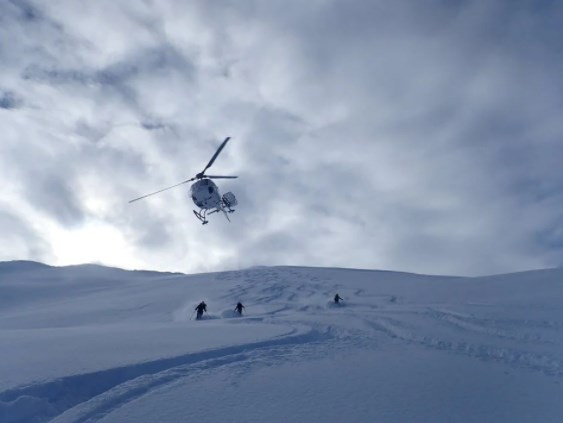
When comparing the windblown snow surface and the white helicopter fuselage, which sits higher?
the white helicopter fuselage

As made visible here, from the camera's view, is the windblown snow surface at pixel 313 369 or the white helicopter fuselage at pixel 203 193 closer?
the windblown snow surface at pixel 313 369

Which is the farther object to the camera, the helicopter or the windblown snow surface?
the helicopter

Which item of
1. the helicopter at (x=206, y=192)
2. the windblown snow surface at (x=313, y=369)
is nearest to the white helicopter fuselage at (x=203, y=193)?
the helicopter at (x=206, y=192)

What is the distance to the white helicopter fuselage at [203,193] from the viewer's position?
101ft

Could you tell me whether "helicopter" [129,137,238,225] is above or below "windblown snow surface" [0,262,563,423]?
above

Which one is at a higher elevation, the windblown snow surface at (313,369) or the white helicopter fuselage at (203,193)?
the white helicopter fuselage at (203,193)

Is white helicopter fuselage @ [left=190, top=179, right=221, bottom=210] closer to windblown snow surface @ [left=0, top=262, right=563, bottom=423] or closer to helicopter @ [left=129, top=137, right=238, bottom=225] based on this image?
helicopter @ [left=129, top=137, right=238, bottom=225]

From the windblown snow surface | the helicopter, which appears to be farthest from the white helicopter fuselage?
the windblown snow surface

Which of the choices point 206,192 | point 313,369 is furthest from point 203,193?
point 313,369

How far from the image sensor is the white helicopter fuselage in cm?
3069

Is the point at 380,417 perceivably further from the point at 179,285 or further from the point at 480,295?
the point at 179,285

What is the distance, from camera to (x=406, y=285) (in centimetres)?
3070

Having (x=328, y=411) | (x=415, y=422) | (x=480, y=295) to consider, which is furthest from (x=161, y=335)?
(x=480, y=295)

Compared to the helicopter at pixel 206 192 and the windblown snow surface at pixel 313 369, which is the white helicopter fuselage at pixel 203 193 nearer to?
the helicopter at pixel 206 192
